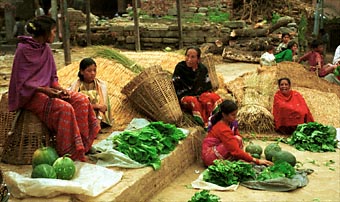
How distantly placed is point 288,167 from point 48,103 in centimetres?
242

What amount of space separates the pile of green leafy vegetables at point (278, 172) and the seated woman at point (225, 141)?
230 millimetres

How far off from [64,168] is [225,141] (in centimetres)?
188

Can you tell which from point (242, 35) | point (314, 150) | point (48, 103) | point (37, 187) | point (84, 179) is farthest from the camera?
point (242, 35)

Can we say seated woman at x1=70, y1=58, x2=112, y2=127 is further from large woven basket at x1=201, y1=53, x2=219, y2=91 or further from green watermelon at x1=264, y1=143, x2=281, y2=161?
large woven basket at x1=201, y1=53, x2=219, y2=91

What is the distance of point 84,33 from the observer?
15.3 m

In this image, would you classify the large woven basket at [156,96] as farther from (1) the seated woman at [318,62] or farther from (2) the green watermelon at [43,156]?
(1) the seated woman at [318,62]

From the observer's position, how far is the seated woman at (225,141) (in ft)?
16.7

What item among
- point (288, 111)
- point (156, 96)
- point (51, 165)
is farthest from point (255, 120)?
point (51, 165)

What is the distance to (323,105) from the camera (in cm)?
770

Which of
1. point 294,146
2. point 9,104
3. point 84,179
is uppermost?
point 9,104

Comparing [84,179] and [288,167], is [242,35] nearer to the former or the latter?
[288,167]

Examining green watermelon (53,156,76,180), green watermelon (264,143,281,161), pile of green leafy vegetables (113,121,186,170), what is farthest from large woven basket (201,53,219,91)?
green watermelon (53,156,76,180)

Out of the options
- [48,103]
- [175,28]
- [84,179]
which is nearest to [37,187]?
[84,179]

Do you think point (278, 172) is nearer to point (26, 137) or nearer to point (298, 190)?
point (298, 190)
